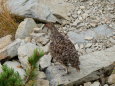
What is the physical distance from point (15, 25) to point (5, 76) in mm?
3185

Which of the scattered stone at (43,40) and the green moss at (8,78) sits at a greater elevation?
the green moss at (8,78)

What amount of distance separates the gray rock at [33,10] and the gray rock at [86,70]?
4.58ft

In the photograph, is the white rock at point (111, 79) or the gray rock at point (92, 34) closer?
the white rock at point (111, 79)

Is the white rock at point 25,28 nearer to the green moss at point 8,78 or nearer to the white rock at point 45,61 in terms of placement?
the white rock at point 45,61

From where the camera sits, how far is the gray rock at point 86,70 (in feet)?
16.4

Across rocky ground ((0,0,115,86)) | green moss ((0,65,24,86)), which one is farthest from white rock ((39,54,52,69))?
green moss ((0,65,24,86))

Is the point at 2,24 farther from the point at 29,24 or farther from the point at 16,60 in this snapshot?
the point at 16,60

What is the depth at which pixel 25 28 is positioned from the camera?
611 cm

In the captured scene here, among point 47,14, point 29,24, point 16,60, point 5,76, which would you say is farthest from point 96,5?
point 5,76

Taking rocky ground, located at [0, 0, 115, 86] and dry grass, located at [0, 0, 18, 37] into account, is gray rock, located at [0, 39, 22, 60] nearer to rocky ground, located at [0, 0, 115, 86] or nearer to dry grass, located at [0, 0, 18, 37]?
rocky ground, located at [0, 0, 115, 86]

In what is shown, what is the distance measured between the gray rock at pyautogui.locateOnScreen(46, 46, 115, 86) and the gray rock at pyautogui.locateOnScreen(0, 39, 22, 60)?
2.22 feet

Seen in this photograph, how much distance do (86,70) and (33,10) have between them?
6.27 feet

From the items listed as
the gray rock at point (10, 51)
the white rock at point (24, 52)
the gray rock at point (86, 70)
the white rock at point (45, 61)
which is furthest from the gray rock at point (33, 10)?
the gray rock at point (86, 70)

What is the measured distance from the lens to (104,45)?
5.76 m
